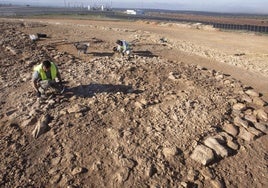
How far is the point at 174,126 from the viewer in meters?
6.98

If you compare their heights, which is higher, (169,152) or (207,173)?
(169,152)

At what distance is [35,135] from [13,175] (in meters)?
1.20

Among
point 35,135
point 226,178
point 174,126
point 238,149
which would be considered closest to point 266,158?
point 238,149

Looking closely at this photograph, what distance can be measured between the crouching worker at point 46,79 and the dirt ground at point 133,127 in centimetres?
37

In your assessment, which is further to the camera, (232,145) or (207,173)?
(232,145)

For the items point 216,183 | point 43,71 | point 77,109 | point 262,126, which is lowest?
point 216,183

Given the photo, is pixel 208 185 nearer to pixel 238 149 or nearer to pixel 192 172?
pixel 192 172

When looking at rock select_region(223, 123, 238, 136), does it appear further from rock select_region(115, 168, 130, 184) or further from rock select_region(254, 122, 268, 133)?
rock select_region(115, 168, 130, 184)

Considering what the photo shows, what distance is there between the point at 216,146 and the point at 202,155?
52 centimetres

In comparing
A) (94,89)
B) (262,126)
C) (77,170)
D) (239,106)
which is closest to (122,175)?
(77,170)

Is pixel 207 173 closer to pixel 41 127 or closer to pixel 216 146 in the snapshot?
pixel 216 146

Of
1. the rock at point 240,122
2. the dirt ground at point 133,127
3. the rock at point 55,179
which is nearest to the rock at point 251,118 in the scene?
the dirt ground at point 133,127

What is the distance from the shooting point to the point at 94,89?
848 centimetres

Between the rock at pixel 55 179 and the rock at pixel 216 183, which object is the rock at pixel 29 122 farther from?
the rock at pixel 216 183
